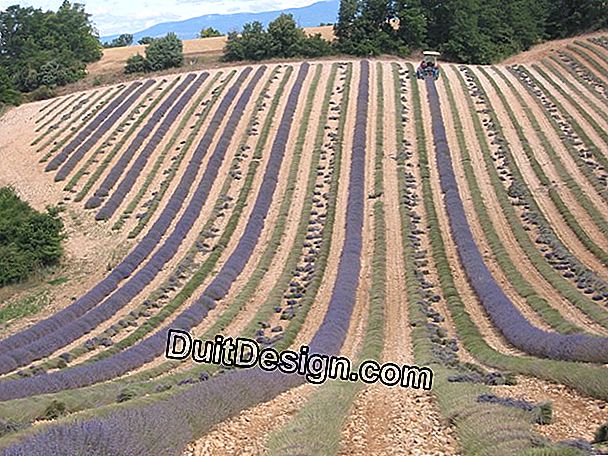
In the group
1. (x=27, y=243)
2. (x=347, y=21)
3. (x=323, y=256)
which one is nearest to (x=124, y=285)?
(x=27, y=243)

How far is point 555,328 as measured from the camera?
23812 mm

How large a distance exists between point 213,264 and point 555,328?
56.5ft

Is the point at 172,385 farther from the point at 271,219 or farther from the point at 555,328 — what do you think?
the point at 271,219

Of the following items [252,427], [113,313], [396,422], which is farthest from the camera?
[113,313]

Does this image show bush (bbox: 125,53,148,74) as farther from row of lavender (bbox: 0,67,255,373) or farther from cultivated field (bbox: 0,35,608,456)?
row of lavender (bbox: 0,67,255,373)

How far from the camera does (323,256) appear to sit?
113ft

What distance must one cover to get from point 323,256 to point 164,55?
45.9 metres

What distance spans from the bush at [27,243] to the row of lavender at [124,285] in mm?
4598

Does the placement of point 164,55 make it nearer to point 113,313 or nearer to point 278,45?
point 278,45

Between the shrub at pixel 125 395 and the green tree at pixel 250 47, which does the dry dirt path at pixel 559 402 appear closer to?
the shrub at pixel 125 395

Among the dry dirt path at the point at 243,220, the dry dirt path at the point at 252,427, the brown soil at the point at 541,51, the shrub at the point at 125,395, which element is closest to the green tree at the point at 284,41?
the dry dirt path at the point at 243,220

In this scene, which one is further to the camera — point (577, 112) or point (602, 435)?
point (577, 112)

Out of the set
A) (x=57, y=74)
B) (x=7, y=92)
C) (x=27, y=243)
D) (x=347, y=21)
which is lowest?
(x=27, y=243)

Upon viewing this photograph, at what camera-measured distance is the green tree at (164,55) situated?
7275 cm
